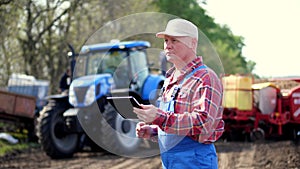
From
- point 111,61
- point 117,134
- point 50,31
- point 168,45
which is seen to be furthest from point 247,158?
point 50,31

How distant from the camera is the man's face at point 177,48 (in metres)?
2.98

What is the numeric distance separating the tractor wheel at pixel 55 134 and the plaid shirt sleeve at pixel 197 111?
8139 millimetres

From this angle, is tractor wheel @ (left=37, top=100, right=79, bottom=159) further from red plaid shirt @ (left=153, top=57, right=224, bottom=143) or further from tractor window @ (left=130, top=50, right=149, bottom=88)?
red plaid shirt @ (left=153, top=57, right=224, bottom=143)

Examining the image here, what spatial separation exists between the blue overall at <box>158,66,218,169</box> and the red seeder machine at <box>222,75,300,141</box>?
10711 millimetres

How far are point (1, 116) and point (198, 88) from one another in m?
10.9

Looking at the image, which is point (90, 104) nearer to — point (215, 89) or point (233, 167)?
point (233, 167)

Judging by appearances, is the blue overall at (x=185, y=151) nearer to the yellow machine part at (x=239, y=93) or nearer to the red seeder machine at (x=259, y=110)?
the red seeder machine at (x=259, y=110)

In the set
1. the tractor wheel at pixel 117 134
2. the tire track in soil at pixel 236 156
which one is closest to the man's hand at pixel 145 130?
the tire track in soil at pixel 236 156

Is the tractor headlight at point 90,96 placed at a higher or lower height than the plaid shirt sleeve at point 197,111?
higher

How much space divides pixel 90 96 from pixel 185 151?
26.2 feet

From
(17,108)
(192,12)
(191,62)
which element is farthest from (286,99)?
(192,12)

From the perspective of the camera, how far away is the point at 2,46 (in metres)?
17.8

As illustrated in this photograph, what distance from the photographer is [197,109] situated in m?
2.83

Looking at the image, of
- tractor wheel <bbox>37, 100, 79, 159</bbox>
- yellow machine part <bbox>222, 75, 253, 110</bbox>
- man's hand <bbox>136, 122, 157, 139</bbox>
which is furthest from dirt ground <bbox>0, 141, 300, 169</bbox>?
man's hand <bbox>136, 122, 157, 139</bbox>
